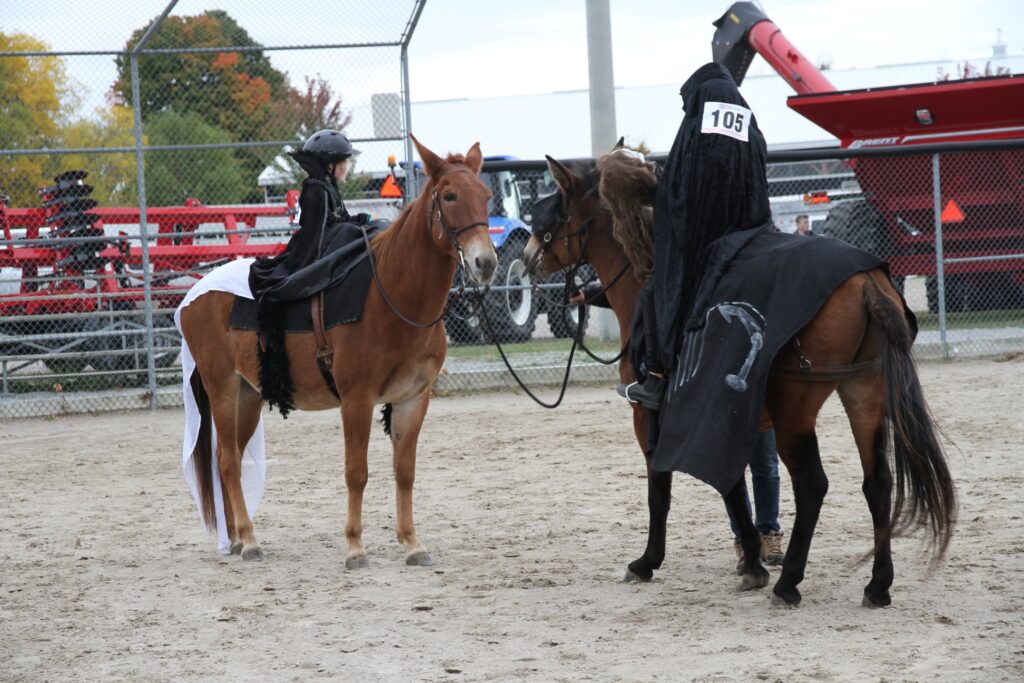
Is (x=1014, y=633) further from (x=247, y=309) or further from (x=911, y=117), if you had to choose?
(x=911, y=117)

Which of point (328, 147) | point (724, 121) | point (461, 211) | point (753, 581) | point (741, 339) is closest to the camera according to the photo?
point (741, 339)

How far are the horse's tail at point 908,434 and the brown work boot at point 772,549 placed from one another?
43.8 inches

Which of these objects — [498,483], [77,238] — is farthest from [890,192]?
[77,238]

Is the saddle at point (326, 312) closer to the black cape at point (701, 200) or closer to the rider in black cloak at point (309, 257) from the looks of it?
the rider in black cloak at point (309, 257)

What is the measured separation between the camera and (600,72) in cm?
1485

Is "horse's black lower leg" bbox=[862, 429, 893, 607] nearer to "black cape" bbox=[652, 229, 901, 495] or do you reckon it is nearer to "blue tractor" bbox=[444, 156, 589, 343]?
"black cape" bbox=[652, 229, 901, 495]

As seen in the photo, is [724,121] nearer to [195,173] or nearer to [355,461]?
[355,461]

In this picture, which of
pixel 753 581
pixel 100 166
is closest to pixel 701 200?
pixel 753 581

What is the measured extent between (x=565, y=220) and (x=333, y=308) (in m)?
1.40

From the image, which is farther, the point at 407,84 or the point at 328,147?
the point at 407,84

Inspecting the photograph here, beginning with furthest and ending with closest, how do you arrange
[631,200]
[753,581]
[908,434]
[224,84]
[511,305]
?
[224,84], [511,305], [631,200], [753,581], [908,434]

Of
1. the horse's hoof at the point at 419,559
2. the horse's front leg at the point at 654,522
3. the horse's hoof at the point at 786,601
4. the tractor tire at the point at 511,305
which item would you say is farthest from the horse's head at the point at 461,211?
the tractor tire at the point at 511,305

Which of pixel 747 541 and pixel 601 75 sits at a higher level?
pixel 601 75

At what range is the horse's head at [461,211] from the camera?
5914mm
